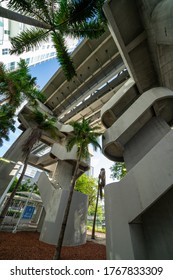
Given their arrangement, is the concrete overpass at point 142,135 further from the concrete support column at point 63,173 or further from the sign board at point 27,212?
the sign board at point 27,212

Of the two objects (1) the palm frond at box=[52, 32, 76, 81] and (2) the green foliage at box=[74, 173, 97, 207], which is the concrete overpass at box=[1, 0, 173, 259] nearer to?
(1) the palm frond at box=[52, 32, 76, 81]

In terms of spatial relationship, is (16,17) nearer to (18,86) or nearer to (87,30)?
(87,30)

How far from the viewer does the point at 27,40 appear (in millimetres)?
7215

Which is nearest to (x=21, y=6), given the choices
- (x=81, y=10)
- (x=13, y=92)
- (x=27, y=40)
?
(x=27, y=40)

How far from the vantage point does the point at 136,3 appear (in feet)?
21.6

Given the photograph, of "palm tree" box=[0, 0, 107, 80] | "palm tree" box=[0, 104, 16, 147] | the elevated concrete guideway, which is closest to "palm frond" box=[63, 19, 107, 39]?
"palm tree" box=[0, 0, 107, 80]

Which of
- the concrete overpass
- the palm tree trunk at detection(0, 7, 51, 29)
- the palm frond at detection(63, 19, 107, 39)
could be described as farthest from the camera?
the palm frond at detection(63, 19, 107, 39)

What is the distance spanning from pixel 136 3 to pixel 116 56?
447 inches

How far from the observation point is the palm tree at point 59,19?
6.32 metres

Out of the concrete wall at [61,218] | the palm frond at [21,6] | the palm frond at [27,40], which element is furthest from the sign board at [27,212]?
the palm frond at [21,6]

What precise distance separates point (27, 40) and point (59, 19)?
7.06ft

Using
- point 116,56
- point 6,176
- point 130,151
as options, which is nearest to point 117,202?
point 130,151

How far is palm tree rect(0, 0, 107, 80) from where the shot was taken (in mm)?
6316

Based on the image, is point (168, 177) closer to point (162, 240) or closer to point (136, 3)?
point (162, 240)
